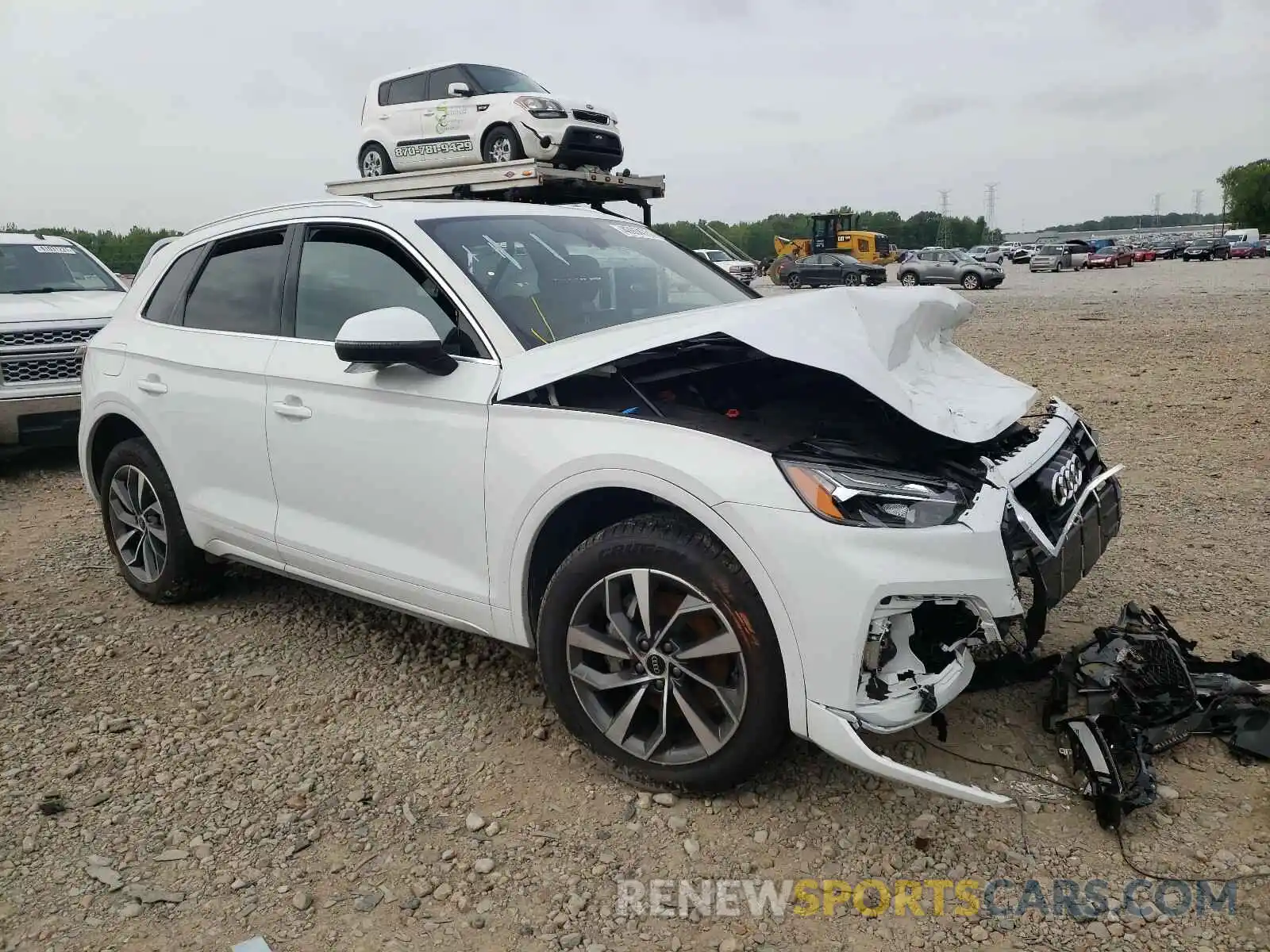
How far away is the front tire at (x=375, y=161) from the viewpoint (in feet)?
36.8

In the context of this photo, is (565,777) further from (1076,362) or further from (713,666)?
(1076,362)

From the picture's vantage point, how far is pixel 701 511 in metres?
2.46

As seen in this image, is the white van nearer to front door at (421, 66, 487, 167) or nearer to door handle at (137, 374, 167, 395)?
front door at (421, 66, 487, 167)

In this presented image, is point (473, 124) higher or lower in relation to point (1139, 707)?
higher

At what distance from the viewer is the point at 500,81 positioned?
1072 centimetres

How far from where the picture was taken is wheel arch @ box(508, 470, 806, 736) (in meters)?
2.39

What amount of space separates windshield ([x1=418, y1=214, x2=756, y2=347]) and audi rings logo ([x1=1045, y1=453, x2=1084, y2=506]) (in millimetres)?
1461

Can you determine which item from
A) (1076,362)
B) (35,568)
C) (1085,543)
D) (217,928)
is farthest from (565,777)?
(1076,362)

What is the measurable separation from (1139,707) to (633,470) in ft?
5.71

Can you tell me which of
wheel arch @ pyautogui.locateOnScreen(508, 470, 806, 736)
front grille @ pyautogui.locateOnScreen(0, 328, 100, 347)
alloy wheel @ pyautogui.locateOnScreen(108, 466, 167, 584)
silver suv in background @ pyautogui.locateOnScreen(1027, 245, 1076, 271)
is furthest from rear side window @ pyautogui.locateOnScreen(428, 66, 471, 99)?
silver suv in background @ pyautogui.locateOnScreen(1027, 245, 1076, 271)

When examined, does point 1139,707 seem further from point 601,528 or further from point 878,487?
point 601,528

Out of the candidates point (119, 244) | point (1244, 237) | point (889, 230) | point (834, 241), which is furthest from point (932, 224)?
point (119, 244)

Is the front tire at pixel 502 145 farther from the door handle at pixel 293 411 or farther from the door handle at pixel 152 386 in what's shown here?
the door handle at pixel 293 411

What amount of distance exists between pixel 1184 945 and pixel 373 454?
261cm
